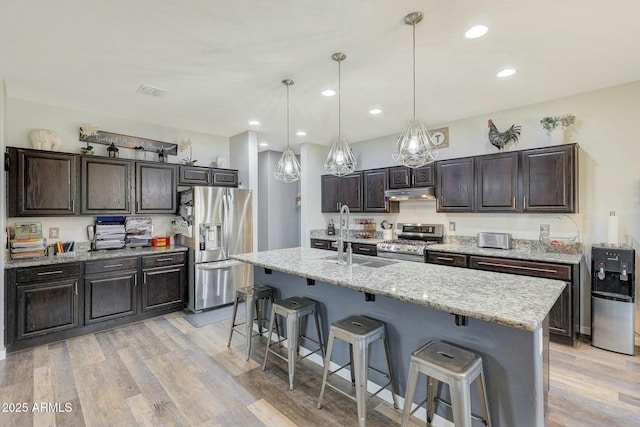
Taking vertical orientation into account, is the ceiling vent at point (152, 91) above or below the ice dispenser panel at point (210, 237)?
above

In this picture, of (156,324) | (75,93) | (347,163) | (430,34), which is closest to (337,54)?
(430,34)

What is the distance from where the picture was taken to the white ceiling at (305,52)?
2.00 meters

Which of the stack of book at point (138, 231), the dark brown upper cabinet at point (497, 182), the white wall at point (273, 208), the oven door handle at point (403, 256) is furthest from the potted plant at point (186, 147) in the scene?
the dark brown upper cabinet at point (497, 182)

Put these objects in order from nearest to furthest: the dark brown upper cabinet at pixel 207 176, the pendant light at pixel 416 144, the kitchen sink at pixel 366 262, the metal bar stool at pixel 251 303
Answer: the pendant light at pixel 416 144, the kitchen sink at pixel 366 262, the metal bar stool at pixel 251 303, the dark brown upper cabinet at pixel 207 176

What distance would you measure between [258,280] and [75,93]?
288cm

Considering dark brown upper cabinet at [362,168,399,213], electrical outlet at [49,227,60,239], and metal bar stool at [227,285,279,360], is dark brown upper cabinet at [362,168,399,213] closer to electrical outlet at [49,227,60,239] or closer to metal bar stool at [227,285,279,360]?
metal bar stool at [227,285,279,360]

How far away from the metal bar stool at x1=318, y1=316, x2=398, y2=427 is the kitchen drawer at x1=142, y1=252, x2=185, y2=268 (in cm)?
294

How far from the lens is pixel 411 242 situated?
15.2 ft

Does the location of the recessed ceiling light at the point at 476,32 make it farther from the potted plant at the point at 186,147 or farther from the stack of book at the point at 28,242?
the stack of book at the point at 28,242

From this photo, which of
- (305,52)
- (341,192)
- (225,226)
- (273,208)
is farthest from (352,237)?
(305,52)

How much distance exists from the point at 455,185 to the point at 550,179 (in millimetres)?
1071

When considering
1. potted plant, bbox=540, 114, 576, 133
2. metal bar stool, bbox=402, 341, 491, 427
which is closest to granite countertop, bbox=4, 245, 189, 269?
metal bar stool, bbox=402, 341, 491, 427

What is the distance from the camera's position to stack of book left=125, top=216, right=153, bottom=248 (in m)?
4.22

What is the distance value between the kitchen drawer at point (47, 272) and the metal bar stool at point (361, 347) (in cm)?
312
